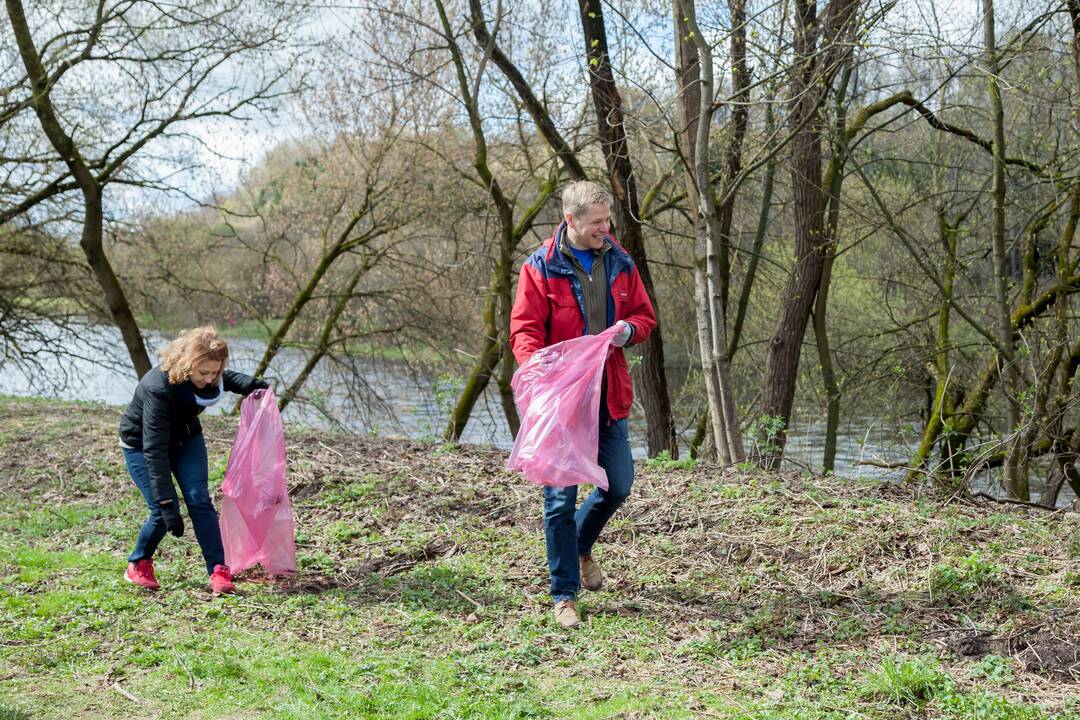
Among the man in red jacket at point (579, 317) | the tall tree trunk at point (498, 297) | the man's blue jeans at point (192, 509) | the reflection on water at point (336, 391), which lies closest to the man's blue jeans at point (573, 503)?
the man in red jacket at point (579, 317)

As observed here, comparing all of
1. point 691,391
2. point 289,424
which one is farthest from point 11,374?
point 691,391

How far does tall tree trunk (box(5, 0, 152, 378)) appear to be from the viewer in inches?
486

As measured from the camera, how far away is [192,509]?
5199 mm

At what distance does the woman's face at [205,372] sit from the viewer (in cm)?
494

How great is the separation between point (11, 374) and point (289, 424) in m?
10.2

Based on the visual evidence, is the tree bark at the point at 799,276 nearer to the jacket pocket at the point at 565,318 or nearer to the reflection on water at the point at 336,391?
the reflection on water at the point at 336,391

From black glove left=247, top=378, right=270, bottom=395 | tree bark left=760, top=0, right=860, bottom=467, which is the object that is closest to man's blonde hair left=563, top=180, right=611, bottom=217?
black glove left=247, top=378, right=270, bottom=395

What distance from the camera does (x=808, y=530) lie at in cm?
533

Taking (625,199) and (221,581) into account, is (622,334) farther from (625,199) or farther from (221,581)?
(625,199)

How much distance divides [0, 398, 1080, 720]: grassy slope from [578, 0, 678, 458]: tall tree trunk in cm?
397

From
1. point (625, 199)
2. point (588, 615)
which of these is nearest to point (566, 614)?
point (588, 615)

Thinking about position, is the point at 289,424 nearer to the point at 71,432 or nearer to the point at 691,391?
the point at 71,432

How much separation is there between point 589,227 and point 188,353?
7.08ft

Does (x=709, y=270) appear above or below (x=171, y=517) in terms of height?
above
